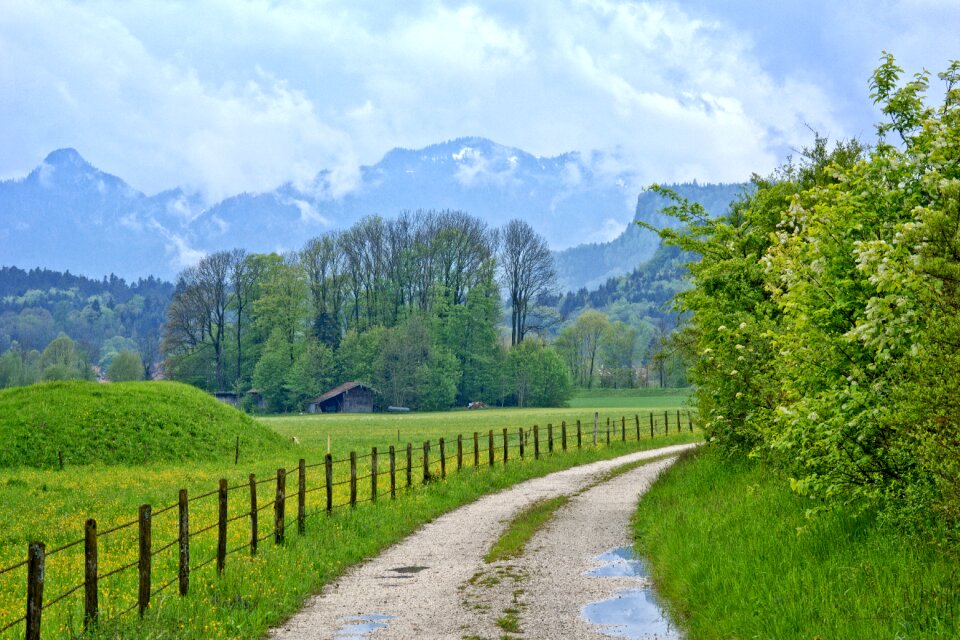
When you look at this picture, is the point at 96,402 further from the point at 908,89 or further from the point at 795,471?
the point at 908,89

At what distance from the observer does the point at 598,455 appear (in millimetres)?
38438

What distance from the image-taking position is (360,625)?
1148cm

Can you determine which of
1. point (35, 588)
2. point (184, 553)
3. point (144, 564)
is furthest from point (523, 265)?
point (35, 588)

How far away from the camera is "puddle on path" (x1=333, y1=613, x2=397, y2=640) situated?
36.0 ft

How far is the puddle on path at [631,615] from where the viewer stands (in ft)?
35.7

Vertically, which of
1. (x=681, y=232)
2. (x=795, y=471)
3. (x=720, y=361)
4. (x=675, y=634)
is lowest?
(x=675, y=634)

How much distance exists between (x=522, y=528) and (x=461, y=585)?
5.64m

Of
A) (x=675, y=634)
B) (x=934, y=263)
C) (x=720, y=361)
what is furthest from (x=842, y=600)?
(x=720, y=361)

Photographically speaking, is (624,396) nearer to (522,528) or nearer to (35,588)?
(522,528)

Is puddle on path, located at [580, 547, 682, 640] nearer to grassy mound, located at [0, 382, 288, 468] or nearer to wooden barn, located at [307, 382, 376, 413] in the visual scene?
grassy mound, located at [0, 382, 288, 468]

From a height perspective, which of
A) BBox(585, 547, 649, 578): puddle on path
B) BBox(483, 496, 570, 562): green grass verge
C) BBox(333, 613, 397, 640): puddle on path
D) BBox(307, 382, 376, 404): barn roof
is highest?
BBox(307, 382, 376, 404): barn roof

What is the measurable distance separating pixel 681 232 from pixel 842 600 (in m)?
17.9

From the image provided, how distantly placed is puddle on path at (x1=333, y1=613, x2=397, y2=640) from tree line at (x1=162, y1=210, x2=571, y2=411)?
97224mm

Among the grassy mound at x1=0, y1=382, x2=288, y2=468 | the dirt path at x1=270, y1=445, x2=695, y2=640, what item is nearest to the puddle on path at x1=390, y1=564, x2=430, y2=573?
the dirt path at x1=270, y1=445, x2=695, y2=640
